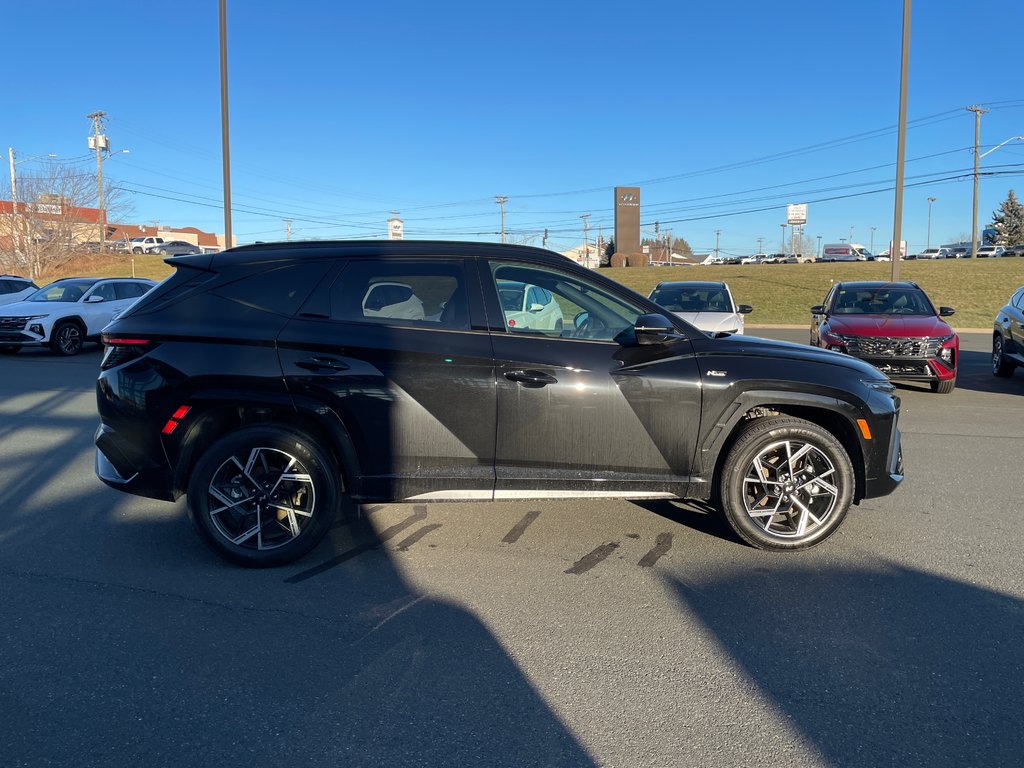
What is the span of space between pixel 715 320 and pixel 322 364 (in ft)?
31.1

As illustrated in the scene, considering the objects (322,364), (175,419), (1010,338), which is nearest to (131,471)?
(175,419)

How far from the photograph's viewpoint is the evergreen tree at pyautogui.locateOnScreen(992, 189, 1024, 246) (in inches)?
3684

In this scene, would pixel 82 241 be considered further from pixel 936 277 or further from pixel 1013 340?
pixel 1013 340

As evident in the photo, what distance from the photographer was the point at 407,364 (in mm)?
4402

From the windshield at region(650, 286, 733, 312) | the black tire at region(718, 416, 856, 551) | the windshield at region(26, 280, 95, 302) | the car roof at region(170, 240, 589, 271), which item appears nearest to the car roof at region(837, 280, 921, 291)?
the windshield at region(650, 286, 733, 312)

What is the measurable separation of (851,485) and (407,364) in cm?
274

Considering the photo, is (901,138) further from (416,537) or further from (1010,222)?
(1010,222)

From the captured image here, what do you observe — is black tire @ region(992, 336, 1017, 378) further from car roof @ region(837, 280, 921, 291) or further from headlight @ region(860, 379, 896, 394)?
headlight @ region(860, 379, 896, 394)

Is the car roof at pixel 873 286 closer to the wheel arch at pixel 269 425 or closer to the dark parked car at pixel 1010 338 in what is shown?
the dark parked car at pixel 1010 338

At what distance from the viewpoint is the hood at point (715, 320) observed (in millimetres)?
12453

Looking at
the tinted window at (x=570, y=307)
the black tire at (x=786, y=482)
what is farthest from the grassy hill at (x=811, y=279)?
the black tire at (x=786, y=482)

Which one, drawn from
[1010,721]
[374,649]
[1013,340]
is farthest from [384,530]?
[1013,340]

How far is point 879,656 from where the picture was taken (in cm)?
344

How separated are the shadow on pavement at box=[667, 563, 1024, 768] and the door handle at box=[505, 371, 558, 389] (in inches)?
51.5
